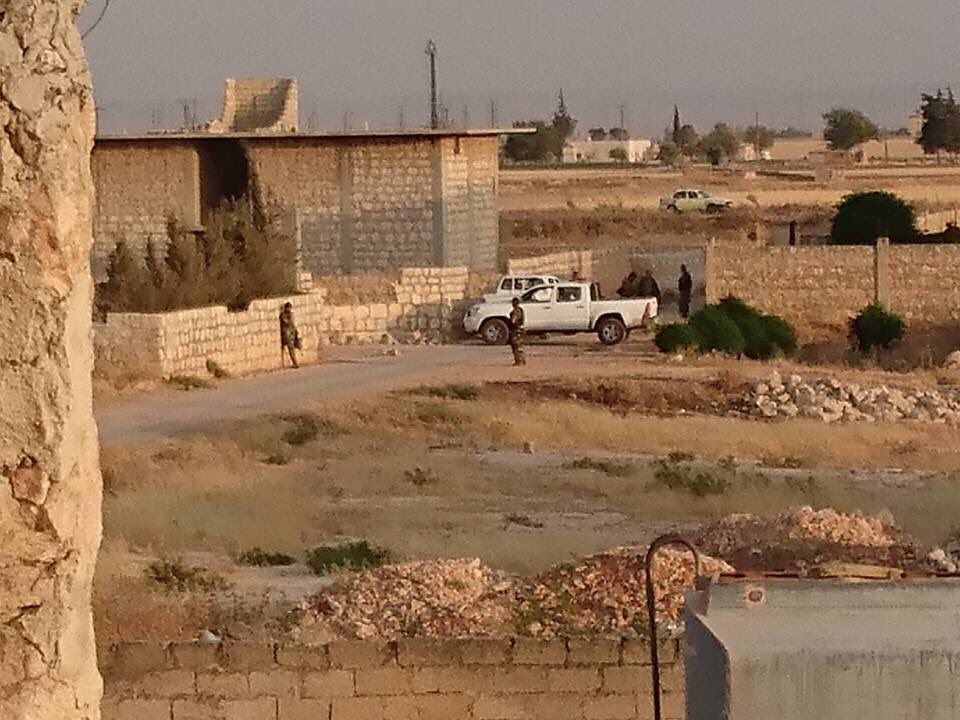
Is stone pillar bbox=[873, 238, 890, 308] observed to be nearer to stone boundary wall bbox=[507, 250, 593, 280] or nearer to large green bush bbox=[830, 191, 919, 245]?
large green bush bbox=[830, 191, 919, 245]

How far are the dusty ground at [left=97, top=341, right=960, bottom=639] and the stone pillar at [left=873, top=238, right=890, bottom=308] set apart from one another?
7.68 metres

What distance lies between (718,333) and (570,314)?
9.82 ft

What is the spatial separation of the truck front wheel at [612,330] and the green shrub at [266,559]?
18183 millimetres

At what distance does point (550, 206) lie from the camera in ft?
229

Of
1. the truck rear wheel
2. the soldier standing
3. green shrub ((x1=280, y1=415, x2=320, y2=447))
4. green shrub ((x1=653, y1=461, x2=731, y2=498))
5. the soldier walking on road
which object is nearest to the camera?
green shrub ((x1=653, y1=461, x2=731, y2=498))

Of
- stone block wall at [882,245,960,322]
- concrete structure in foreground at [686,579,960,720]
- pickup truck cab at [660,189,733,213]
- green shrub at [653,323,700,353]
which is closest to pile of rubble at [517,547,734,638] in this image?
concrete structure in foreground at [686,579,960,720]

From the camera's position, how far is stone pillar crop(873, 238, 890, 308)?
3588 centimetres

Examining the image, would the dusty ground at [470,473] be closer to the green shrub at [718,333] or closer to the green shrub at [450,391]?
the green shrub at [450,391]

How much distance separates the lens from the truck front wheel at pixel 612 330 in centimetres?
3241

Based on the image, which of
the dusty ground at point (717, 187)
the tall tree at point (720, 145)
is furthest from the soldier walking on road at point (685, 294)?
the tall tree at point (720, 145)

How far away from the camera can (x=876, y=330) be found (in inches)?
1344

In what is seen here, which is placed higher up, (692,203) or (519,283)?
(692,203)

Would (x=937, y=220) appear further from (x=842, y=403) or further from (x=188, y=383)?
(x=188, y=383)

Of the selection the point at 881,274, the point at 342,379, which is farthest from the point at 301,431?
the point at 881,274
